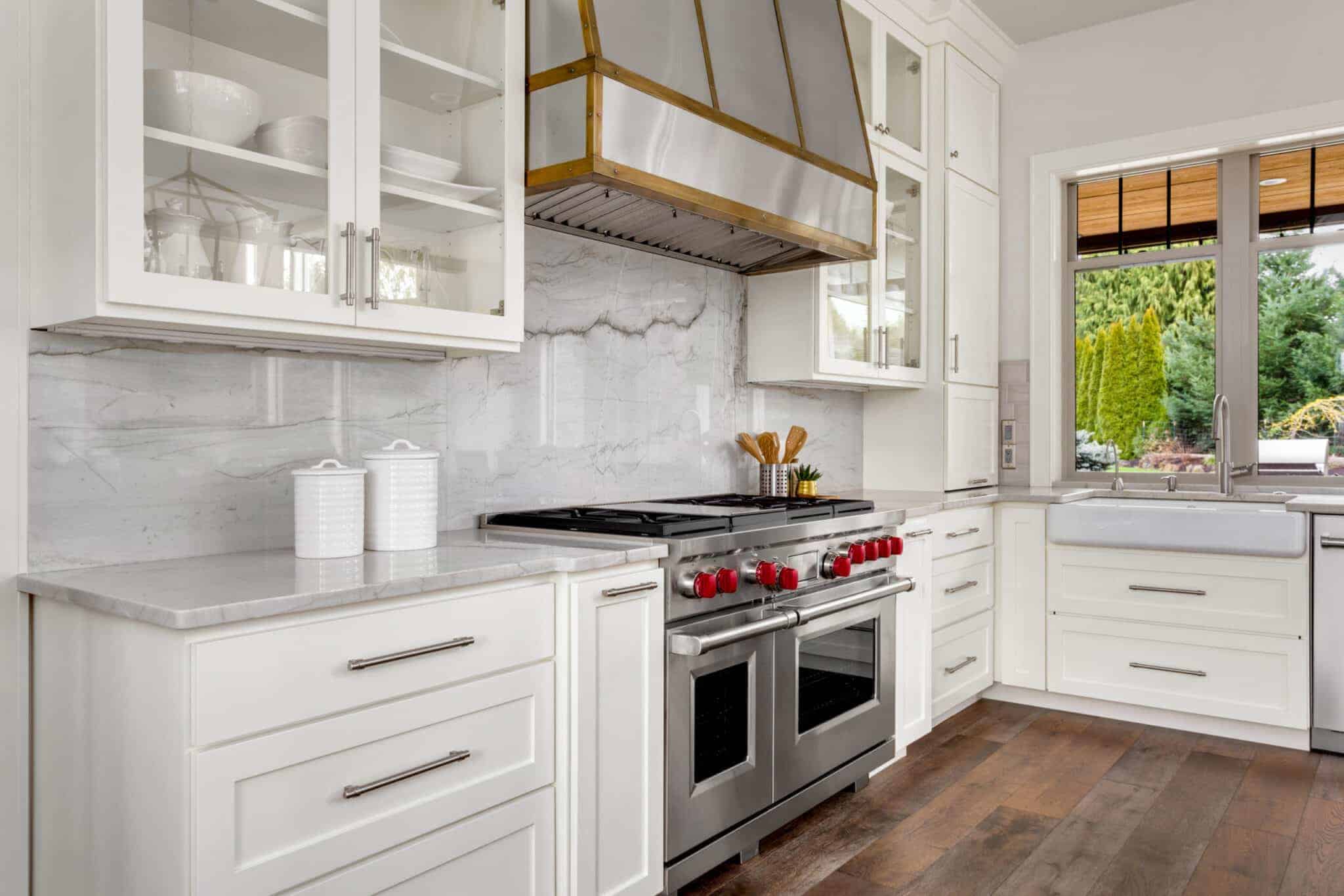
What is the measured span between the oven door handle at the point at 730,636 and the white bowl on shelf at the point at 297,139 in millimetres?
1215

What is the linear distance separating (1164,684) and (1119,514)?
0.64 meters

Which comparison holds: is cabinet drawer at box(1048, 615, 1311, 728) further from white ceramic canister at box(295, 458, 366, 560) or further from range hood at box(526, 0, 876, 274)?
white ceramic canister at box(295, 458, 366, 560)

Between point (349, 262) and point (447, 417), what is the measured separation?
65 cm

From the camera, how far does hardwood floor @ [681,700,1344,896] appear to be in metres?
2.24

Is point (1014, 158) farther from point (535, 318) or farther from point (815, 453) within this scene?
point (535, 318)

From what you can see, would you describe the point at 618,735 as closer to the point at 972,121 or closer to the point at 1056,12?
the point at 972,121

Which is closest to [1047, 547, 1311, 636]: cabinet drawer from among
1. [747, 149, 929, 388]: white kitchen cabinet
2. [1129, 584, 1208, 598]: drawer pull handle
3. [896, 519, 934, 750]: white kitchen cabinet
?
[1129, 584, 1208, 598]: drawer pull handle

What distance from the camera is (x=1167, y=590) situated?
3.44 metres

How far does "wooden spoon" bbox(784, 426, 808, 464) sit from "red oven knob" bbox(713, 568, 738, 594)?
1.24 metres

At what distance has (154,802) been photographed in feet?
4.41

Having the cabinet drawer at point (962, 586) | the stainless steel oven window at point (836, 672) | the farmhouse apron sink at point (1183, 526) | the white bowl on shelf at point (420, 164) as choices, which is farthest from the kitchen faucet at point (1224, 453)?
the white bowl on shelf at point (420, 164)

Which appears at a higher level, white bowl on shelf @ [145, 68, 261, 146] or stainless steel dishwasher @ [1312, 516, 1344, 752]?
white bowl on shelf @ [145, 68, 261, 146]

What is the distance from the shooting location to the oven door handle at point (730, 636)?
2.07 meters

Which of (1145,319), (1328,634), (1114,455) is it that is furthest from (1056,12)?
(1328,634)
